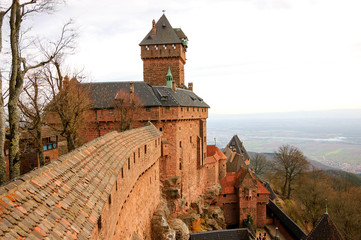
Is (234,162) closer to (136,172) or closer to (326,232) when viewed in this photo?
(326,232)

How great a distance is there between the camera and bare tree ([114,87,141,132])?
20784 millimetres

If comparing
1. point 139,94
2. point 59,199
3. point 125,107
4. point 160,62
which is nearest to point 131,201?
point 59,199

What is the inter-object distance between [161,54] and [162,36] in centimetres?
218

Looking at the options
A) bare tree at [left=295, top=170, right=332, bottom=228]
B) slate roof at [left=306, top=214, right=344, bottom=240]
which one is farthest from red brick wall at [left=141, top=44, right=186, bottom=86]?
bare tree at [left=295, top=170, right=332, bottom=228]

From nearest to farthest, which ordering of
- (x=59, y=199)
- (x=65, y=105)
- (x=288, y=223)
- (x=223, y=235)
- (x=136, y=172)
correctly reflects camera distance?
1. (x=59, y=199)
2. (x=136, y=172)
3. (x=65, y=105)
4. (x=223, y=235)
5. (x=288, y=223)

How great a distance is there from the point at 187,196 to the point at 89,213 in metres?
22.6

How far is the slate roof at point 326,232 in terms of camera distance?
17.8 m

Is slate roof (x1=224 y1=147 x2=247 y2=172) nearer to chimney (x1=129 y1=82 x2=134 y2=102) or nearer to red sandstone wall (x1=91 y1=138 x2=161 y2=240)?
chimney (x1=129 y1=82 x2=134 y2=102)

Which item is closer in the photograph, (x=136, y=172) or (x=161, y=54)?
(x=136, y=172)

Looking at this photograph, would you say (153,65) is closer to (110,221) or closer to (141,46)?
(141,46)

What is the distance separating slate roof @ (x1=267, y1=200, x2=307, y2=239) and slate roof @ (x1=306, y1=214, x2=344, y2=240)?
357 inches

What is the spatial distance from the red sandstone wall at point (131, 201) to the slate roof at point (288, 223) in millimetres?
21080

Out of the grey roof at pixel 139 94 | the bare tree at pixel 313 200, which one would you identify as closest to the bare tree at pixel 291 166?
the bare tree at pixel 313 200

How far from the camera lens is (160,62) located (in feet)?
91.3
